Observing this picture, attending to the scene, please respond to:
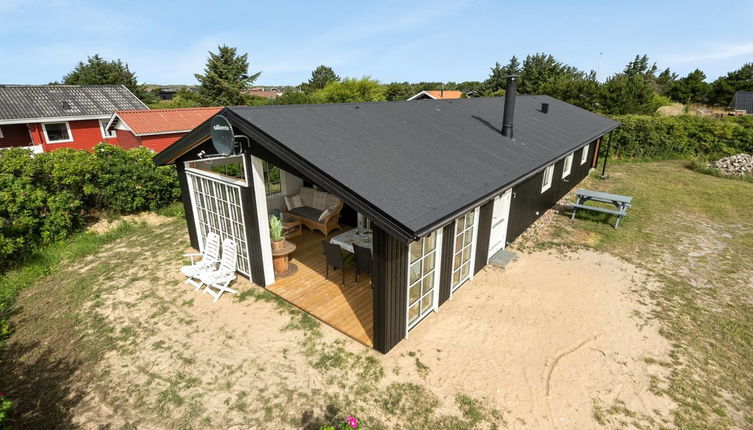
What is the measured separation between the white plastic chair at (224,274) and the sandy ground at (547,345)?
378cm

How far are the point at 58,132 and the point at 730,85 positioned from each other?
73.5m

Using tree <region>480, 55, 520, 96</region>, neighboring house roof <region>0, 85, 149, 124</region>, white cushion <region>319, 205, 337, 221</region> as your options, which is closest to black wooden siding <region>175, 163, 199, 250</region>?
white cushion <region>319, 205, 337, 221</region>

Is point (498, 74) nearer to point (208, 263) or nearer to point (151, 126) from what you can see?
point (151, 126)

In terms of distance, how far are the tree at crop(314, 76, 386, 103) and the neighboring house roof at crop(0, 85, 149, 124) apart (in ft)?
67.3

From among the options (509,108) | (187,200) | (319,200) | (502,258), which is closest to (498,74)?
(509,108)

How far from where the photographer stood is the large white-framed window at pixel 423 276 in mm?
5570

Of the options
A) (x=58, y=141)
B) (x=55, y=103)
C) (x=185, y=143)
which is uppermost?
(x=55, y=103)

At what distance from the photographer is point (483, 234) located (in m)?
7.60

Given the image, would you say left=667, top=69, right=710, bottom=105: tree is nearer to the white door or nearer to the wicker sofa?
the white door

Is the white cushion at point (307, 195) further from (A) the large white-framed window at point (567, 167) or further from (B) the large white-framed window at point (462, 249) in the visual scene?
(A) the large white-framed window at point (567, 167)

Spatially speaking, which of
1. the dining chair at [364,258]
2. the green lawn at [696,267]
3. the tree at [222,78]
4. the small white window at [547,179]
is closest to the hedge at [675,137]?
the green lawn at [696,267]

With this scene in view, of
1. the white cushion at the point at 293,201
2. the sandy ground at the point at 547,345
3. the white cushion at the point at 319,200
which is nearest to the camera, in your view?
the sandy ground at the point at 547,345

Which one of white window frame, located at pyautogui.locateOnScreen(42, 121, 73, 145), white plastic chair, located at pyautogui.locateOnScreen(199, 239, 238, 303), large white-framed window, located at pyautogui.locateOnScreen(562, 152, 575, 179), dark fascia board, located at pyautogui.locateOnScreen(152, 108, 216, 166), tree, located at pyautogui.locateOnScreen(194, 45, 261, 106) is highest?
tree, located at pyautogui.locateOnScreen(194, 45, 261, 106)

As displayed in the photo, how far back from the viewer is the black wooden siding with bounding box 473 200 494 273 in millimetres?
7273
